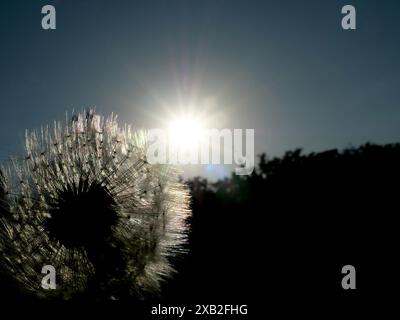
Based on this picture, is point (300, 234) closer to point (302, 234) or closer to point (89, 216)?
point (302, 234)

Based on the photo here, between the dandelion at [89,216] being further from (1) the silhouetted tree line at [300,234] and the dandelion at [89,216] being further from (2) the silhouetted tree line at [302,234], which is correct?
(1) the silhouetted tree line at [300,234]

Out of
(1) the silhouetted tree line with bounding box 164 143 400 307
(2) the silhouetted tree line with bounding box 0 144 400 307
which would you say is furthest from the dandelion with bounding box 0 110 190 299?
(2) the silhouetted tree line with bounding box 0 144 400 307

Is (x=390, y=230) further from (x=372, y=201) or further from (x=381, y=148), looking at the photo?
(x=381, y=148)

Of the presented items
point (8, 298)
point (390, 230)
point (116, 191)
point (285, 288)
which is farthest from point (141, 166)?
point (390, 230)

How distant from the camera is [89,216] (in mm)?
6250

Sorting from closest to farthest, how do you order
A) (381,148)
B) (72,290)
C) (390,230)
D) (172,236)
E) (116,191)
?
1. (72,290)
2. (116,191)
3. (172,236)
4. (390,230)
5. (381,148)

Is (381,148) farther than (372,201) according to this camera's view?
Yes

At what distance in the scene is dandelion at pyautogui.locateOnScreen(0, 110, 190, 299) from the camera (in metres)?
6.17

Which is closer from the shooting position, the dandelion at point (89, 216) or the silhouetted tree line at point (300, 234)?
the dandelion at point (89, 216)

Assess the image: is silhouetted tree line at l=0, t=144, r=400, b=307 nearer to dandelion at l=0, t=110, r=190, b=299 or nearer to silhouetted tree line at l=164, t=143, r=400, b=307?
silhouetted tree line at l=164, t=143, r=400, b=307

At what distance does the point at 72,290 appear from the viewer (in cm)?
614

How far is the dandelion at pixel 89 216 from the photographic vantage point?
6168mm

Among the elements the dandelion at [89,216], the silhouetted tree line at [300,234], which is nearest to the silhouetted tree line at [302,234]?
the silhouetted tree line at [300,234]

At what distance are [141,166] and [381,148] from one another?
20670mm
